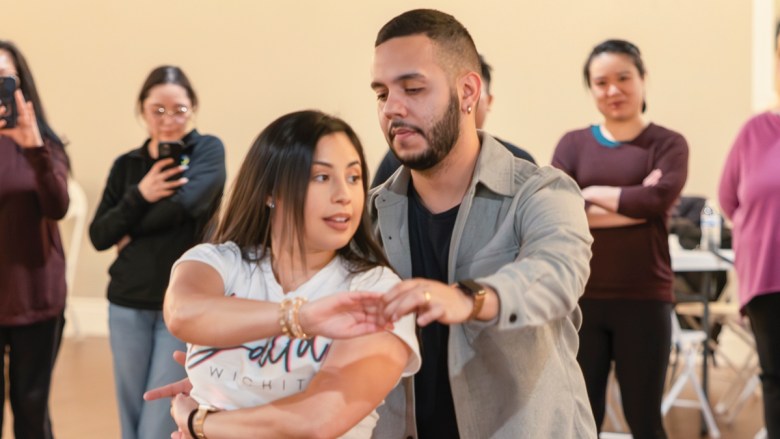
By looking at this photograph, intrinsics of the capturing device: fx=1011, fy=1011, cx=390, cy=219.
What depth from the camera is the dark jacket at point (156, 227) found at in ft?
11.9

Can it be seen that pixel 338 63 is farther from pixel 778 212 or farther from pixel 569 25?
pixel 778 212

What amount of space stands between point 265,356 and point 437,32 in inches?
30.0

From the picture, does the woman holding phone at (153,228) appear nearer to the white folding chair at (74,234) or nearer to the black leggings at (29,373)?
the black leggings at (29,373)

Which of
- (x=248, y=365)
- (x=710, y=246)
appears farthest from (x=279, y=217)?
(x=710, y=246)

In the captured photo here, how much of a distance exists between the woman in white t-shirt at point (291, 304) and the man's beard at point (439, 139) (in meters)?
0.17

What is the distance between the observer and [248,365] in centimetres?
171

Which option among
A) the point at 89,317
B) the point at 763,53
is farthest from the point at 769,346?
the point at 89,317

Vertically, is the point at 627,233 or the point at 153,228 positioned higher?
the point at 153,228

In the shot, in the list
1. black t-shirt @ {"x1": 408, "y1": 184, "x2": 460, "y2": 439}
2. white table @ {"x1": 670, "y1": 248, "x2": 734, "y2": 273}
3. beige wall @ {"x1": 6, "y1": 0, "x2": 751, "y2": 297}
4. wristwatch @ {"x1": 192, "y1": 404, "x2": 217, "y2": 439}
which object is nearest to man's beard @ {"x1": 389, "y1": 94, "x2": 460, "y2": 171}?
black t-shirt @ {"x1": 408, "y1": 184, "x2": 460, "y2": 439}

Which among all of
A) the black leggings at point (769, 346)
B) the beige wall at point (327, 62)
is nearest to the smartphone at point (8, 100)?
the black leggings at point (769, 346)

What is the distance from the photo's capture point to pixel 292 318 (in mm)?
1573

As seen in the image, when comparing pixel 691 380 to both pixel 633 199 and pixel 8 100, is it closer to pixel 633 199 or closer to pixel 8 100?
pixel 633 199

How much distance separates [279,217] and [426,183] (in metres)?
0.40

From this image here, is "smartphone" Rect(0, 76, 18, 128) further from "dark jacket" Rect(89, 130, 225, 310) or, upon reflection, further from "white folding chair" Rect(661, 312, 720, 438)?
"white folding chair" Rect(661, 312, 720, 438)
